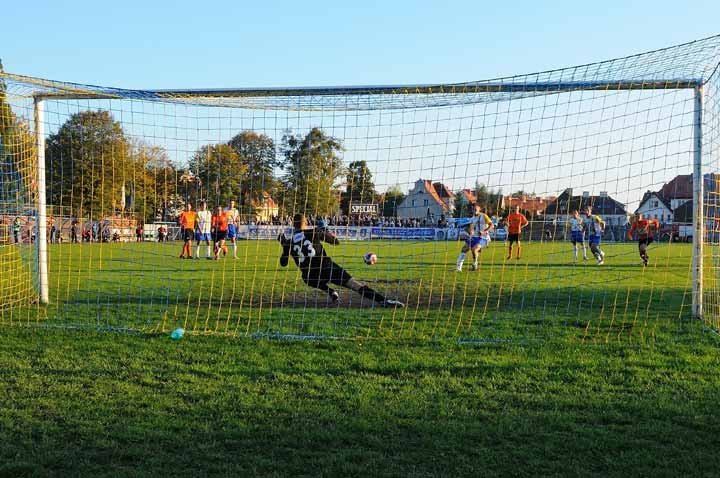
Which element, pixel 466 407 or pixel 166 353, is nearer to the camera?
pixel 466 407

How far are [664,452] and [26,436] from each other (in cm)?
411

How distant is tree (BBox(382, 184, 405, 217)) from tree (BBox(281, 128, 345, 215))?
3.57ft

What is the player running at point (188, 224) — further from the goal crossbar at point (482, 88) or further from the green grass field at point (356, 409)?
the green grass field at point (356, 409)

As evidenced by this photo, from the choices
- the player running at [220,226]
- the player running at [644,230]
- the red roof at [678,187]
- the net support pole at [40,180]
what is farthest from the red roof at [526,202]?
the player running at [220,226]

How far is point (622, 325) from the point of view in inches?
305

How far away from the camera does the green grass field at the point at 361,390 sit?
3652mm

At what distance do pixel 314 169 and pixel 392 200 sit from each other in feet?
10.1

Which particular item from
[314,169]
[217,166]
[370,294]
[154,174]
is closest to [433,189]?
[370,294]

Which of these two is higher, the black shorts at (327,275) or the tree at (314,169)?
the tree at (314,169)

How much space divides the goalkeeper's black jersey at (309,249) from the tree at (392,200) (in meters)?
0.96

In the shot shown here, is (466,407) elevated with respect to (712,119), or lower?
lower

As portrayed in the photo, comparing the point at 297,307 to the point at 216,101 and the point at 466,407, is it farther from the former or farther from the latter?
the point at 466,407

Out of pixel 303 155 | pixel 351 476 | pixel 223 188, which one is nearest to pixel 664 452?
pixel 351 476

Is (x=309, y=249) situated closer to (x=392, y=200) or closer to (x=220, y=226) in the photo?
(x=392, y=200)
